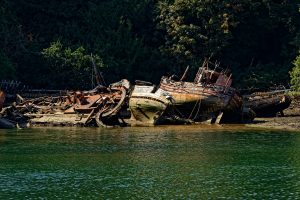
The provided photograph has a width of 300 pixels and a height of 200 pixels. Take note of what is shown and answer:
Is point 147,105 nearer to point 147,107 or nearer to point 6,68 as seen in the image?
point 147,107

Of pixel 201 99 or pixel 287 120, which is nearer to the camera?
pixel 201 99

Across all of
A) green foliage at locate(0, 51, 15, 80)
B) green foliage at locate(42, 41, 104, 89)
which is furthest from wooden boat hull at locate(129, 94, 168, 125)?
green foliage at locate(0, 51, 15, 80)

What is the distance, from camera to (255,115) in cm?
6575

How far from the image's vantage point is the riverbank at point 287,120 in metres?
59.6

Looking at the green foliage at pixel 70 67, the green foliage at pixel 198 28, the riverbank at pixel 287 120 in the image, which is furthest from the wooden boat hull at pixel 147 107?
the green foliage at pixel 198 28

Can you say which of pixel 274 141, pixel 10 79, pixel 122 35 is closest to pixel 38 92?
pixel 10 79

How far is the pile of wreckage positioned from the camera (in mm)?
61656

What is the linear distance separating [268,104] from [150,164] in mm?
29547

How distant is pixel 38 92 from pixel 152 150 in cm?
3371

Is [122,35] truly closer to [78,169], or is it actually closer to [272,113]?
[272,113]

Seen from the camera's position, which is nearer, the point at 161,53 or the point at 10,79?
the point at 10,79

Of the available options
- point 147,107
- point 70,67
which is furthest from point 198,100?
point 70,67

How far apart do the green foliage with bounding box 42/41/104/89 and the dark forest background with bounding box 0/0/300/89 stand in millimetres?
99

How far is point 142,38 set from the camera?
3322 inches
